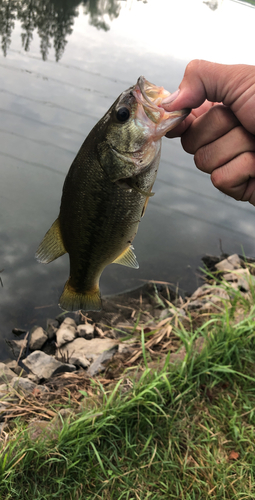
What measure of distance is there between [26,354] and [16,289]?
4.18 ft

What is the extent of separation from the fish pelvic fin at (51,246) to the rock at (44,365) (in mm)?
2733

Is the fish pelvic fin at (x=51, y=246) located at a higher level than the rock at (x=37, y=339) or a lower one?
higher

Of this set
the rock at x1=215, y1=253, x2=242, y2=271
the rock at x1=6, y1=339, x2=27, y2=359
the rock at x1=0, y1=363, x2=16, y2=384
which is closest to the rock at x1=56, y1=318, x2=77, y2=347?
the rock at x1=6, y1=339, x2=27, y2=359

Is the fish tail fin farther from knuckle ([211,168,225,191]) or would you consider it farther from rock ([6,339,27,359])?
rock ([6,339,27,359])

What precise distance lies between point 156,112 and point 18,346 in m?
4.16

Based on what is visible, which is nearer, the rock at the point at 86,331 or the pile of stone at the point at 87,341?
the pile of stone at the point at 87,341

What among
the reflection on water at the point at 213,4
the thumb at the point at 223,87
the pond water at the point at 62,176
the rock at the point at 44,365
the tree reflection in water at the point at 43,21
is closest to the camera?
the thumb at the point at 223,87

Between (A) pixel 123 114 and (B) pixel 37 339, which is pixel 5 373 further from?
(A) pixel 123 114

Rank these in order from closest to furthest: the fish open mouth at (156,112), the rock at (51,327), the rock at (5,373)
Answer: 1. the fish open mouth at (156,112)
2. the rock at (5,373)
3. the rock at (51,327)

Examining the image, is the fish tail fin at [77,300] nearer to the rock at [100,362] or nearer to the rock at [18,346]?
the rock at [100,362]

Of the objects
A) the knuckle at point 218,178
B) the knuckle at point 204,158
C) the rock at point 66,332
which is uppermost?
the knuckle at point 204,158

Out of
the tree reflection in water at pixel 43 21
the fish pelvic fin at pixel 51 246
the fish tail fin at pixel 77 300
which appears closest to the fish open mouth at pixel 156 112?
the fish pelvic fin at pixel 51 246

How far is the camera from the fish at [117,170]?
161 cm

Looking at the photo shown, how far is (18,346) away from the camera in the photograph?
488 centimetres
